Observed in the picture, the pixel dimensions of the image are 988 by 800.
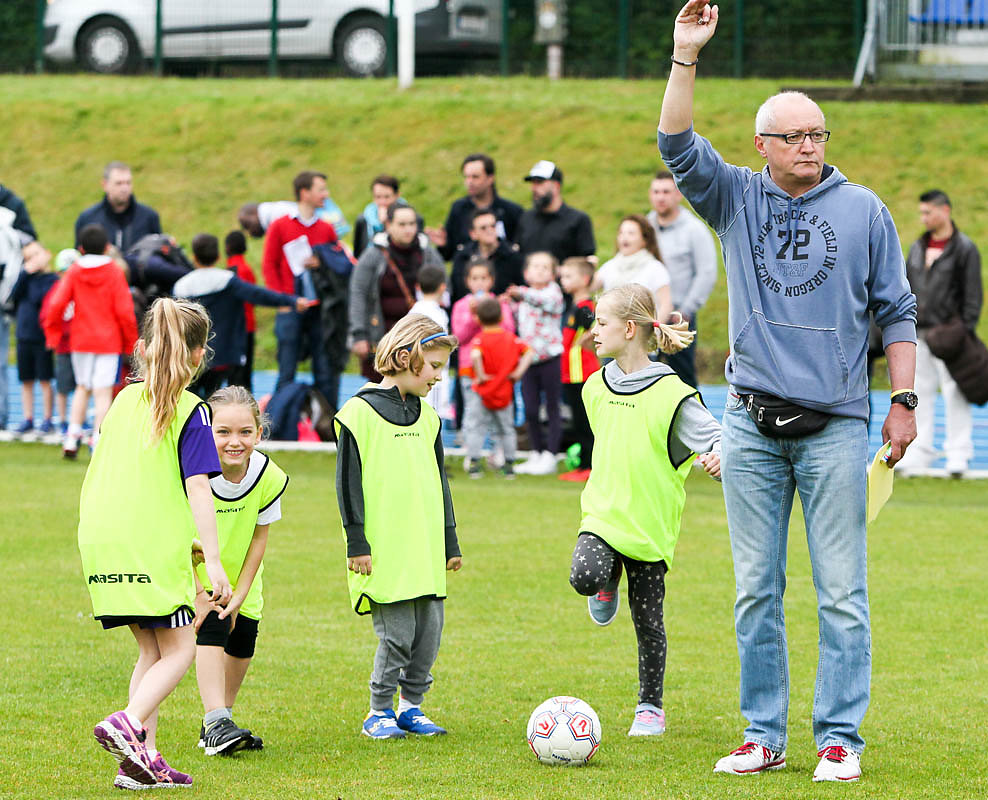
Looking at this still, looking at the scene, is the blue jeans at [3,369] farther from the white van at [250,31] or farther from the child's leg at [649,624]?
the white van at [250,31]

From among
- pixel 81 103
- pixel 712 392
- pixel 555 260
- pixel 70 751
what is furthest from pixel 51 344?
pixel 81 103

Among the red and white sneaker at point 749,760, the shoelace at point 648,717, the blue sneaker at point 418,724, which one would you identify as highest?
the red and white sneaker at point 749,760

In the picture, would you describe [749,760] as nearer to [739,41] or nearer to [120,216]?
[120,216]

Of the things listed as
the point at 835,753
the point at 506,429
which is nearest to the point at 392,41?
the point at 506,429

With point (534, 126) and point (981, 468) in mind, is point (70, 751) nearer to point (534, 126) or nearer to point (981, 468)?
point (981, 468)

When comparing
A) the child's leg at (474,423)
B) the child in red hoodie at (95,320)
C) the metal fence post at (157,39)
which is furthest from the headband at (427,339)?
the metal fence post at (157,39)

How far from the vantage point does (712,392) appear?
17.6 meters

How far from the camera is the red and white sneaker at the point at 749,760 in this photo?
5.05 m

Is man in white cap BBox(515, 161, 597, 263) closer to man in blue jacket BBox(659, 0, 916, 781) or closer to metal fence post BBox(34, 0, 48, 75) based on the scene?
man in blue jacket BBox(659, 0, 916, 781)

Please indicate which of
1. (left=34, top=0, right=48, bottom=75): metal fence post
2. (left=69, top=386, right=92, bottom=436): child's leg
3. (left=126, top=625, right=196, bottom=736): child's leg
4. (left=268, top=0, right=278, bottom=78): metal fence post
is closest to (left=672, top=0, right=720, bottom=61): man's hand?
(left=126, top=625, right=196, bottom=736): child's leg

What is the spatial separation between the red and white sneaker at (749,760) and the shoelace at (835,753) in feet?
0.72

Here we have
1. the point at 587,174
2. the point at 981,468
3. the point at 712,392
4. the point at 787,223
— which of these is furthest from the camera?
the point at 587,174

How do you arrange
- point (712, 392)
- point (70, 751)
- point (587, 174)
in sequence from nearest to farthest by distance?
point (70, 751) → point (712, 392) → point (587, 174)

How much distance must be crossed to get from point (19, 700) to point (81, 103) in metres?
24.1
